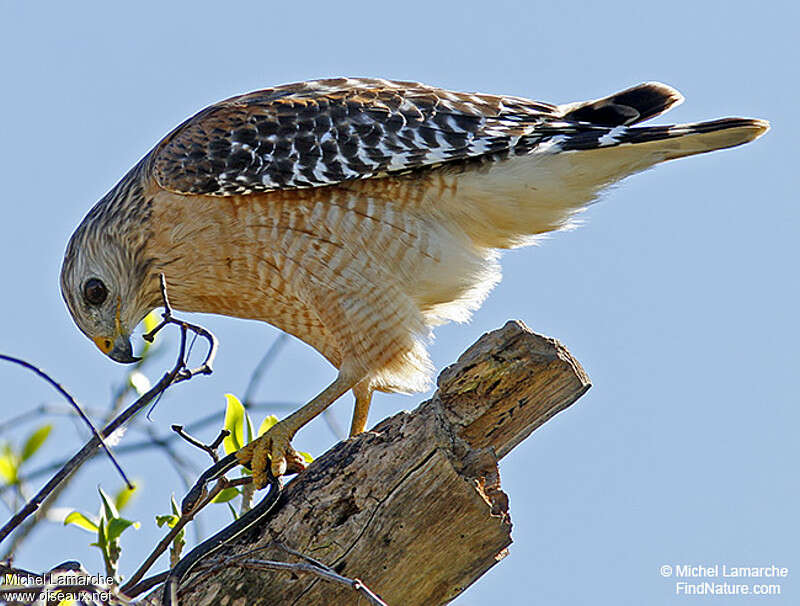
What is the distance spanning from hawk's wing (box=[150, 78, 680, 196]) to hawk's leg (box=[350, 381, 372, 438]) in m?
1.14

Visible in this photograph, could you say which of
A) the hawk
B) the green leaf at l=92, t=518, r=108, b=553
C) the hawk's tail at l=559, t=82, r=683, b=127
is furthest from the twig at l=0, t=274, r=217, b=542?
the hawk's tail at l=559, t=82, r=683, b=127

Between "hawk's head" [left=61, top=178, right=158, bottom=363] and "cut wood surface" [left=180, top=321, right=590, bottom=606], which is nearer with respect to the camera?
"cut wood surface" [left=180, top=321, right=590, bottom=606]

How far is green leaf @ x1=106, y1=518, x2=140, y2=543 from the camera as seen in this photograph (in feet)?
13.4

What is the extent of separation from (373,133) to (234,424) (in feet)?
5.31

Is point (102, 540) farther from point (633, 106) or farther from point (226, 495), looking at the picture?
point (633, 106)

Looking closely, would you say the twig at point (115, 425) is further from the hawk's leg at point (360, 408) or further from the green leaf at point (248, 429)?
the hawk's leg at point (360, 408)

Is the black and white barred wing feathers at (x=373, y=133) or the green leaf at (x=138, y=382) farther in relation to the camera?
the black and white barred wing feathers at (x=373, y=133)

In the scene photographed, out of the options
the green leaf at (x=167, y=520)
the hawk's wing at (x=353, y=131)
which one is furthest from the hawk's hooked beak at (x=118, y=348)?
the green leaf at (x=167, y=520)

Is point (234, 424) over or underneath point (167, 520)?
over

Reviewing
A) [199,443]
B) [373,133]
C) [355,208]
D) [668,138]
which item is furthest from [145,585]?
[668,138]

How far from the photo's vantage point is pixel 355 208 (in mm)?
5199

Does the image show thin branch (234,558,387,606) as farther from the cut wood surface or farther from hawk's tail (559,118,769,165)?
hawk's tail (559,118,769,165)

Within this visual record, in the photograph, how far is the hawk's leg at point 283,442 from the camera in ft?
15.3

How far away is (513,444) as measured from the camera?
4.03 m
